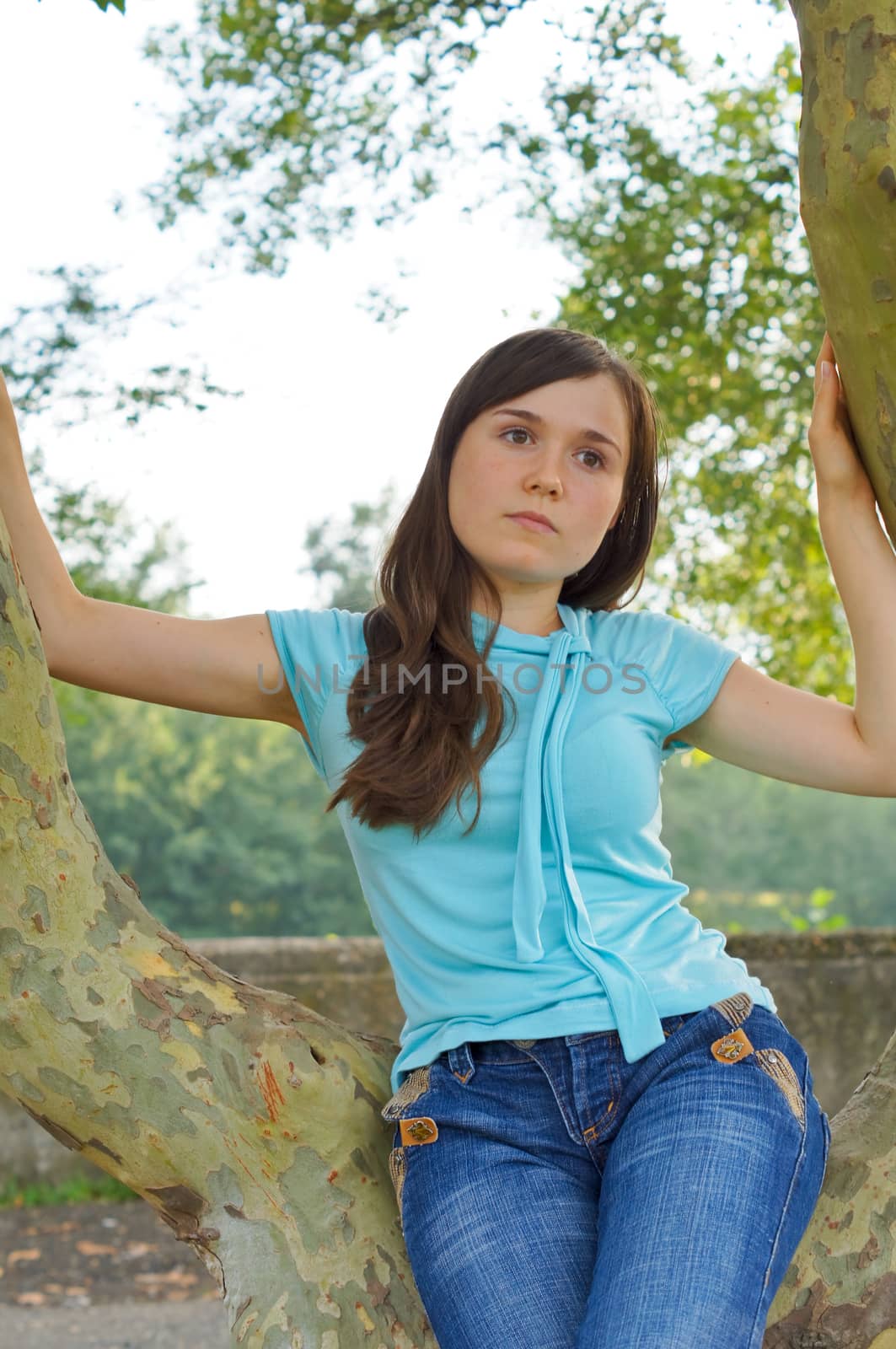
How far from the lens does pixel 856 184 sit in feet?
5.75

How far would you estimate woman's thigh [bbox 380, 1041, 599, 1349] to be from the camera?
161 cm

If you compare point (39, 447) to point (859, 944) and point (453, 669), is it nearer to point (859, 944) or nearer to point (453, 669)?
point (453, 669)

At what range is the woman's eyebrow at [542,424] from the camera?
2178mm

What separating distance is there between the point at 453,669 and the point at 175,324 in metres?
3.27

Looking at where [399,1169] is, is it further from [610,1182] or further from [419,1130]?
[610,1182]

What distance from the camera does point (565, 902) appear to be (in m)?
1.90

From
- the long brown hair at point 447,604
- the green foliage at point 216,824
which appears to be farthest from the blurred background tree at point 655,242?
the green foliage at point 216,824

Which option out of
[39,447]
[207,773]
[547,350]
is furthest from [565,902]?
[207,773]

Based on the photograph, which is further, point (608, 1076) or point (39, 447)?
point (39, 447)

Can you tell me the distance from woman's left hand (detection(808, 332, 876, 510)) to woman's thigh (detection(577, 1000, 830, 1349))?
830 millimetres

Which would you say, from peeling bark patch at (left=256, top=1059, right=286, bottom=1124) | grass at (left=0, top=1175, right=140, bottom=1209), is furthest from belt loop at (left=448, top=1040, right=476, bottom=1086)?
grass at (left=0, top=1175, right=140, bottom=1209)

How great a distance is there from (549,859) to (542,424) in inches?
29.8

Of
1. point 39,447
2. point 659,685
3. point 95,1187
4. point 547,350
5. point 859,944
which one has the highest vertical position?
point 39,447

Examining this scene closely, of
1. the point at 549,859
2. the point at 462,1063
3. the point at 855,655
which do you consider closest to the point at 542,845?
the point at 549,859
